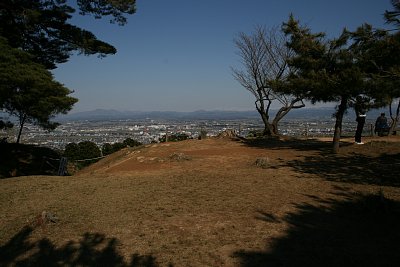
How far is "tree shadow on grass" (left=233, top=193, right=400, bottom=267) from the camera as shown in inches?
183

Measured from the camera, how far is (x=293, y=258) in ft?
15.5

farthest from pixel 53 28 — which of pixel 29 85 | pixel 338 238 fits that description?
pixel 338 238

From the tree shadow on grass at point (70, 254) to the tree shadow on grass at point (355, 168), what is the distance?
5855 millimetres

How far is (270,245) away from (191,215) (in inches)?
71.5

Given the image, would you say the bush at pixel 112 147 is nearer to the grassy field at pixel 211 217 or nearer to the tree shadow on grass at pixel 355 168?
the grassy field at pixel 211 217

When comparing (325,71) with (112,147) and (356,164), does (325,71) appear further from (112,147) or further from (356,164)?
(112,147)

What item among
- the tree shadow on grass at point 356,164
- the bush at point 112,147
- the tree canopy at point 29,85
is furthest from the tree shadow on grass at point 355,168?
the bush at point 112,147

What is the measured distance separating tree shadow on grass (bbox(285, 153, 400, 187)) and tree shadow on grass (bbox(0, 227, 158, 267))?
19.2ft

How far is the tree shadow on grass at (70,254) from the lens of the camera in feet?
16.2

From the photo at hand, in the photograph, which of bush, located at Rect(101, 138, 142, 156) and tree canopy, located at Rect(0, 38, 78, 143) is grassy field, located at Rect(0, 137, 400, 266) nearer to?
tree canopy, located at Rect(0, 38, 78, 143)

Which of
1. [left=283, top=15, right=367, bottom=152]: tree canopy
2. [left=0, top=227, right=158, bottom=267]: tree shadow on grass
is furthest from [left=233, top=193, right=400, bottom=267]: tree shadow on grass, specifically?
[left=283, top=15, right=367, bottom=152]: tree canopy

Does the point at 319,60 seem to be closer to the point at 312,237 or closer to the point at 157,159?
the point at 157,159

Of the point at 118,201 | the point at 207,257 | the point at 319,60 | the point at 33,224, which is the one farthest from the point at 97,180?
the point at 319,60

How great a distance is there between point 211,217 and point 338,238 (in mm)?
2112
